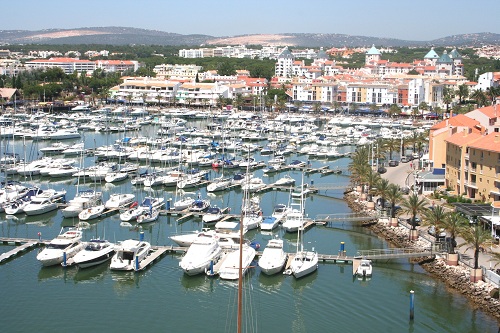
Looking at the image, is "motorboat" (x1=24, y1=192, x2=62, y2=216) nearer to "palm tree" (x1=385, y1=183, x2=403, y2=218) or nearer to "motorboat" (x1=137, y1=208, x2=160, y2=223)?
"motorboat" (x1=137, y1=208, x2=160, y2=223)

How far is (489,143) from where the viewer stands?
2447 cm

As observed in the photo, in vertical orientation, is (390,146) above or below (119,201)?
above

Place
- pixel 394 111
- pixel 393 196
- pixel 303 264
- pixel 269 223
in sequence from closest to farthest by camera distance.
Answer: pixel 303 264 → pixel 393 196 → pixel 269 223 → pixel 394 111

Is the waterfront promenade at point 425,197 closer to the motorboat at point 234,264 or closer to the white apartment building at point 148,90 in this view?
the motorboat at point 234,264

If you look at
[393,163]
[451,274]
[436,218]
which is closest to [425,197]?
[436,218]

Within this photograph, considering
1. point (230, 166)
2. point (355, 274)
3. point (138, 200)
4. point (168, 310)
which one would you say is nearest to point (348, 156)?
point (230, 166)

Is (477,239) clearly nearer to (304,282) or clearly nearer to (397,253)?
(397,253)

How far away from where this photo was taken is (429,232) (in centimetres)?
2219

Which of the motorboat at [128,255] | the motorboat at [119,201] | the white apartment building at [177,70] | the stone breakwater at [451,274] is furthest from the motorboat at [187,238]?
the white apartment building at [177,70]

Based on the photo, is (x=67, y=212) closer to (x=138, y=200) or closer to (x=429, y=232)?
(x=138, y=200)

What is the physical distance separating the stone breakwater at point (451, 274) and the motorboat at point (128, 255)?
8609 mm

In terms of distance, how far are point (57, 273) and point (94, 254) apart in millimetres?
1220

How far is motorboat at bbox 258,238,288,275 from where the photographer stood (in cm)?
1914

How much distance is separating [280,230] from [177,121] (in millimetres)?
34421
